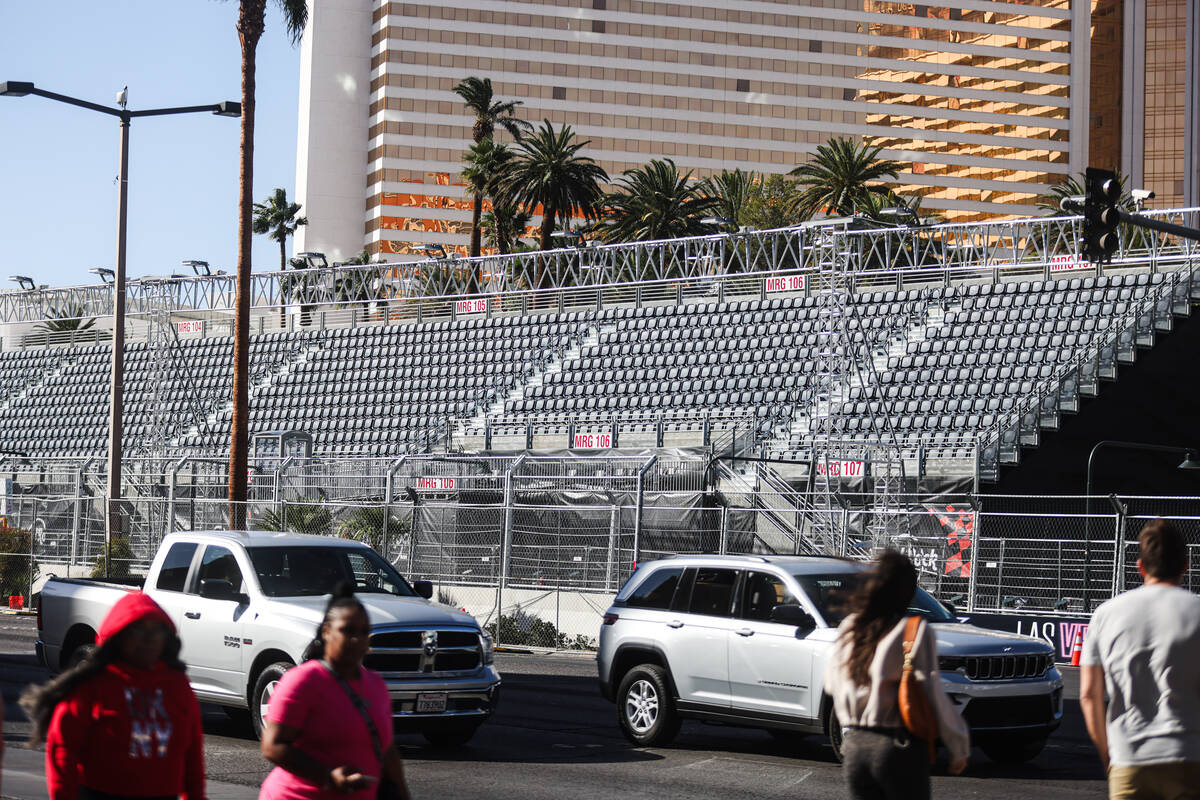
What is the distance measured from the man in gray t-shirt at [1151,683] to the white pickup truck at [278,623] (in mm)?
7202

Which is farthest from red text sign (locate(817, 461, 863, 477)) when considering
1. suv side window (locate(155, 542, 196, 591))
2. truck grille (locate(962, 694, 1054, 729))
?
suv side window (locate(155, 542, 196, 591))

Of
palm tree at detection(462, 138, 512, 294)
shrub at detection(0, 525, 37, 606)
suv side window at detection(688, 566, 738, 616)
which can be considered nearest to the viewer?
suv side window at detection(688, 566, 738, 616)

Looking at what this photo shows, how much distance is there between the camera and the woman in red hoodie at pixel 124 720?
5504 mm

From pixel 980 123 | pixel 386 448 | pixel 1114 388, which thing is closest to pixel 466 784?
pixel 1114 388

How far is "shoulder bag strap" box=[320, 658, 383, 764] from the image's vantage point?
5.56 m

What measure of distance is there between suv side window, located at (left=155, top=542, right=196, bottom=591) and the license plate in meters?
2.73

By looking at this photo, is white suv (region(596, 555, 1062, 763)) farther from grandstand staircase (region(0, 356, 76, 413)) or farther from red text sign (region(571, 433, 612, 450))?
grandstand staircase (region(0, 356, 76, 413))

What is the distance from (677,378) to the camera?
145ft

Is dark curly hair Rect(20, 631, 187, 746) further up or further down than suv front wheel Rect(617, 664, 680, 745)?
further up

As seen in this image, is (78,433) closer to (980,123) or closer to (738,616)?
(738,616)

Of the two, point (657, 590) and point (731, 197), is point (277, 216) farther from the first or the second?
point (657, 590)

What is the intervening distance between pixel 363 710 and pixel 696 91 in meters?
121

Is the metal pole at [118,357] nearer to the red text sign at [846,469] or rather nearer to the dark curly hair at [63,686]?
the red text sign at [846,469]

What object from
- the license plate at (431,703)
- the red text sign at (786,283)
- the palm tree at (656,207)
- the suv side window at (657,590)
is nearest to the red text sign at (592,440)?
the red text sign at (786,283)
